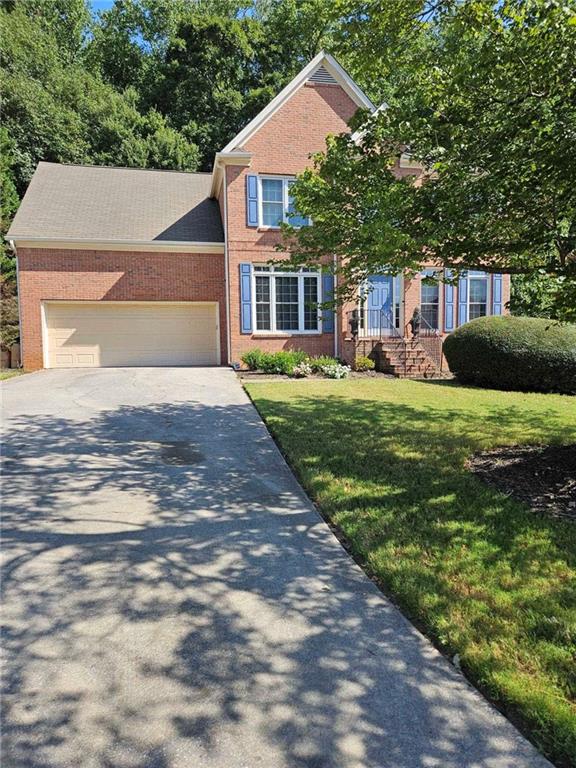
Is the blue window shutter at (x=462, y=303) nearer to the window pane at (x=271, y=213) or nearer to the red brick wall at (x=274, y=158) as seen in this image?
the red brick wall at (x=274, y=158)

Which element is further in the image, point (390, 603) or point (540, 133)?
point (540, 133)

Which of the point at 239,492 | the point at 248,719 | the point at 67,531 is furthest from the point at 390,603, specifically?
the point at 67,531

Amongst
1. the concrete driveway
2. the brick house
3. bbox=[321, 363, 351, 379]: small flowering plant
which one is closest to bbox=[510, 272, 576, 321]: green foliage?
the concrete driveway

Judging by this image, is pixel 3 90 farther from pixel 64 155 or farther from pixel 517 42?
pixel 517 42

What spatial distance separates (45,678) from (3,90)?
96.7ft

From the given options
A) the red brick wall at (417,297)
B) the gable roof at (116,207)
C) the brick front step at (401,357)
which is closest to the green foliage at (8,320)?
the gable roof at (116,207)

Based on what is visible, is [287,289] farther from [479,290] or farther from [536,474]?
[536,474]

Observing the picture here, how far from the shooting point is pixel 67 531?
4.06 m

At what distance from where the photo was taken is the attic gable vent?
1625cm

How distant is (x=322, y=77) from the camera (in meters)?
16.3

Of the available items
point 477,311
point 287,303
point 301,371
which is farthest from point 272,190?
point 477,311

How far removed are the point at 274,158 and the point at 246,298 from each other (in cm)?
461

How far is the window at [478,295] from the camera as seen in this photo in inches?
711

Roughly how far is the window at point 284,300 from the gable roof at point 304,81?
13.5 feet
